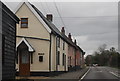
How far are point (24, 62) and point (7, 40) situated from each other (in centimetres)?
1191

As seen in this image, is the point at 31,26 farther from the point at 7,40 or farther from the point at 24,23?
the point at 7,40

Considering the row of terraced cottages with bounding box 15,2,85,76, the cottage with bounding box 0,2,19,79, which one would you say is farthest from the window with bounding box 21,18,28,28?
the cottage with bounding box 0,2,19,79

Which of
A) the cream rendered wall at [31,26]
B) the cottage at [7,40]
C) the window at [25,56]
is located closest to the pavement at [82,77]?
the window at [25,56]

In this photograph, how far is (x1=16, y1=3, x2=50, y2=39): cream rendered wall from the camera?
92.0 ft

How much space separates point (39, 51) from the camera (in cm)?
2772

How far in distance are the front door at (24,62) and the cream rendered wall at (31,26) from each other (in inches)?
72.1

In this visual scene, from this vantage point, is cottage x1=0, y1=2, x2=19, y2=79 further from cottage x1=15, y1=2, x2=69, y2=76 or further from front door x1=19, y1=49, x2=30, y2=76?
front door x1=19, y1=49, x2=30, y2=76

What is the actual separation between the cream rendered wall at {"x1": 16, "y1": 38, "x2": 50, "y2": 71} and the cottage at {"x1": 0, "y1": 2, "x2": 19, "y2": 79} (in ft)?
31.3

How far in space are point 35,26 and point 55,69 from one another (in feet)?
17.5

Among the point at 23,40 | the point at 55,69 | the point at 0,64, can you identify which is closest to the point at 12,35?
the point at 0,64

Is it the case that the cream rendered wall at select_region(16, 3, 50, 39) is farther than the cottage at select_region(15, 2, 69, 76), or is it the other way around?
the cream rendered wall at select_region(16, 3, 50, 39)

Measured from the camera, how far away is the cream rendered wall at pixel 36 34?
27.4m

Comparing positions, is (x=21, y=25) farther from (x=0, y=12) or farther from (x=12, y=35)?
(x=0, y=12)

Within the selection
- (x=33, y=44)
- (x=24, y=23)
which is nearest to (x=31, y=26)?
(x=24, y=23)
